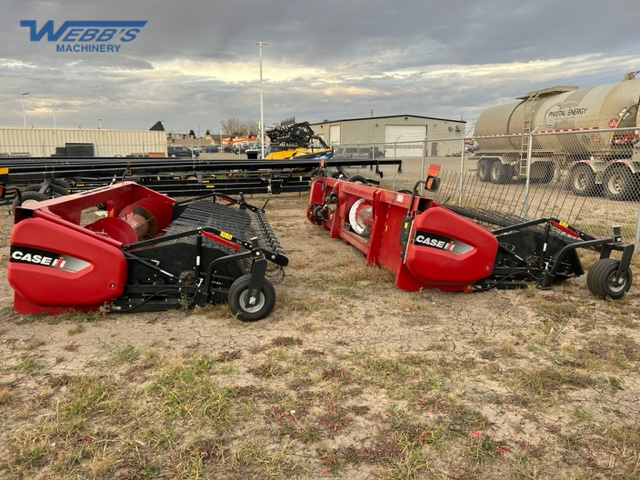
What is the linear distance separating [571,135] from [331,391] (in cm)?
1484

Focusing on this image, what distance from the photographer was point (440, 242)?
462 centimetres

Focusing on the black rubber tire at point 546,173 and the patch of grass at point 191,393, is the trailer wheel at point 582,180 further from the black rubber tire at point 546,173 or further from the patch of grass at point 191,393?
the patch of grass at point 191,393

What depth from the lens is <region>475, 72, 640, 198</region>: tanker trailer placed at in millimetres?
13320

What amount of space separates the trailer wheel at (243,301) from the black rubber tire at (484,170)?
687 inches

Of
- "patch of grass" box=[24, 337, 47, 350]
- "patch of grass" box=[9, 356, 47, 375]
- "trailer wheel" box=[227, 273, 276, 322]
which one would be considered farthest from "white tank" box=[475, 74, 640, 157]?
"patch of grass" box=[9, 356, 47, 375]

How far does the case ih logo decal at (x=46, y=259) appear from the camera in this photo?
3.76 m

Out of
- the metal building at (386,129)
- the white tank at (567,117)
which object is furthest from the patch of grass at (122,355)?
the metal building at (386,129)

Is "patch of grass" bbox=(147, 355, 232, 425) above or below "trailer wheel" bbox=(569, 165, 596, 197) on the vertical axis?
below

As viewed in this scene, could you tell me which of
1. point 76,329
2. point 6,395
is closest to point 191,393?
point 6,395

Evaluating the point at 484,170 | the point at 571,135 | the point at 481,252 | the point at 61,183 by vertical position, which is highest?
the point at 571,135

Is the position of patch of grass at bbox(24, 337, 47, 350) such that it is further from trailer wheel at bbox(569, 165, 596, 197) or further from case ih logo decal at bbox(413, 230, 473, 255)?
trailer wheel at bbox(569, 165, 596, 197)

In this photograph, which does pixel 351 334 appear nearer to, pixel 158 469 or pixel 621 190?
pixel 158 469

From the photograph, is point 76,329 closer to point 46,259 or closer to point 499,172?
point 46,259

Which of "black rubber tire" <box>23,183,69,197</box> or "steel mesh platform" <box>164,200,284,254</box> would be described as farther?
"black rubber tire" <box>23,183,69,197</box>
